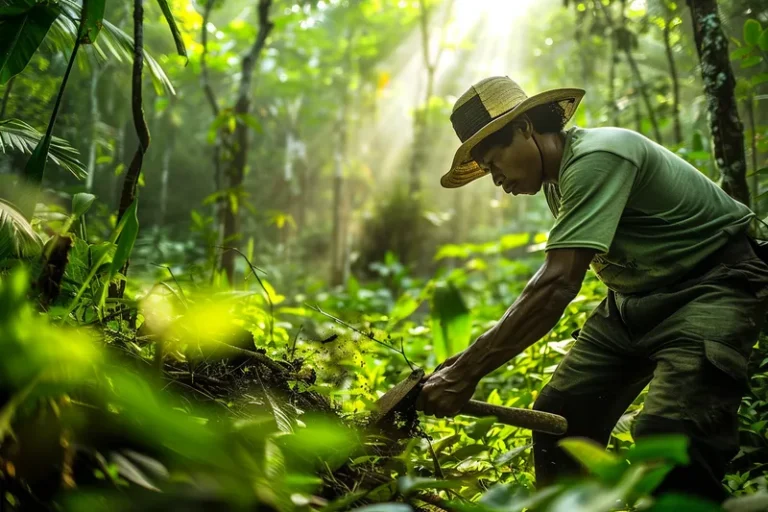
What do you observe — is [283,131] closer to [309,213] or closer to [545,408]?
[309,213]

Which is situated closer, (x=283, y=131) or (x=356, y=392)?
(x=356, y=392)

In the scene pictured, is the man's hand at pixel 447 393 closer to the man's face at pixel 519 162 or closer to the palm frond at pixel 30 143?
the man's face at pixel 519 162

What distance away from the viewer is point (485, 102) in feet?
7.82

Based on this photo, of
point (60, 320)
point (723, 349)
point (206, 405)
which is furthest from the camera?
point (723, 349)

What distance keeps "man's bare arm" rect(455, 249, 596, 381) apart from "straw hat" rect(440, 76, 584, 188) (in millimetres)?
571

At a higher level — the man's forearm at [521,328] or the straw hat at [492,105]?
the straw hat at [492,105]

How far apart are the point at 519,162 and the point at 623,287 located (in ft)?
2.23

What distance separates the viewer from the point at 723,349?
77.9 inches

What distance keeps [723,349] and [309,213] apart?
26022mm

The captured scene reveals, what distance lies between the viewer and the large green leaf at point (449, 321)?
271 cm

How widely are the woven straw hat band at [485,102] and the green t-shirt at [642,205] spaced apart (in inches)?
Answer: 10.9

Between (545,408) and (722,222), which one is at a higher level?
(722,222)

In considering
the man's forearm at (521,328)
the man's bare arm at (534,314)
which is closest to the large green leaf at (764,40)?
the man's bare arm at (534,314)

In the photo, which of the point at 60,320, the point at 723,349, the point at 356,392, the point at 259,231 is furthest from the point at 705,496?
the point at 259,231
